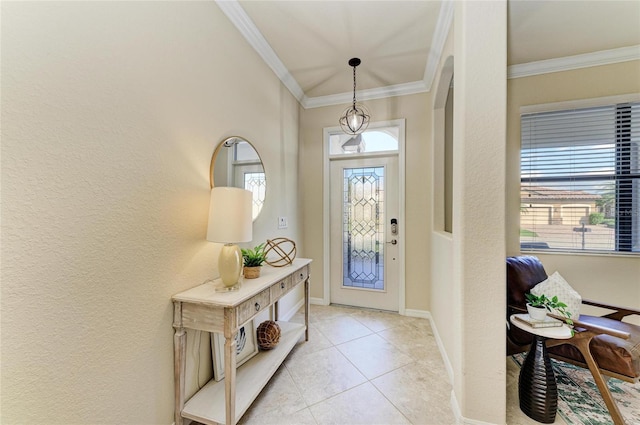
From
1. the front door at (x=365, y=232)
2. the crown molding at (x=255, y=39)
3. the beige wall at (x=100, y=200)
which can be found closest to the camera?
the beige wall at (x=100, y=200)

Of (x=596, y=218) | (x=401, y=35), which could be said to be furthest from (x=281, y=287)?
(x=596, y=218)

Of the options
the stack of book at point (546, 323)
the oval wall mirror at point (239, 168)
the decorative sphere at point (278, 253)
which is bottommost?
the stack of book at point (546, 323)

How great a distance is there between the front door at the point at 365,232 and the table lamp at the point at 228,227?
201cm

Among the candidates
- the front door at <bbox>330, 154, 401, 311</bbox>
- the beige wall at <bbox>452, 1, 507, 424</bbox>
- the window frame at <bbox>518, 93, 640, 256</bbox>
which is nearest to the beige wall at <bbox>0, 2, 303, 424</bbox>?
the beige wall at <bbox>452, 1, 507, 424</bbox>

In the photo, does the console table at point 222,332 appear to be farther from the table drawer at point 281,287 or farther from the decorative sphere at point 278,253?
the decorative sphere at point 278,253

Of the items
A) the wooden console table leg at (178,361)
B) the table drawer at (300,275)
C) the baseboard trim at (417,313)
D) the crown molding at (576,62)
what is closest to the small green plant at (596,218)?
the crown molding at (576,62)

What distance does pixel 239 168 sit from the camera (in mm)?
2031

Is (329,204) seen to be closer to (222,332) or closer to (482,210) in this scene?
(482,210)

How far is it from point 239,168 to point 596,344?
8.97 ft

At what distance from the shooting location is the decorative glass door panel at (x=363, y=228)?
3227 millimetres

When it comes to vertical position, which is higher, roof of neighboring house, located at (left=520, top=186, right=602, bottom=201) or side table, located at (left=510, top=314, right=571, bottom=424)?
roof of neighboring house, located at (left=520, top=186, right=602, bottom=201)

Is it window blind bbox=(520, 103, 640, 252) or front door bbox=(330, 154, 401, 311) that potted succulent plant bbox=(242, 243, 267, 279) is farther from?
window blind bbox=(520, 103, 640, 252)

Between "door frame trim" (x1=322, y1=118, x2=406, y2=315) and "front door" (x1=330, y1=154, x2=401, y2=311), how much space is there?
59 millimetres

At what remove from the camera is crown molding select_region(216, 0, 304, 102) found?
6.18 ft
